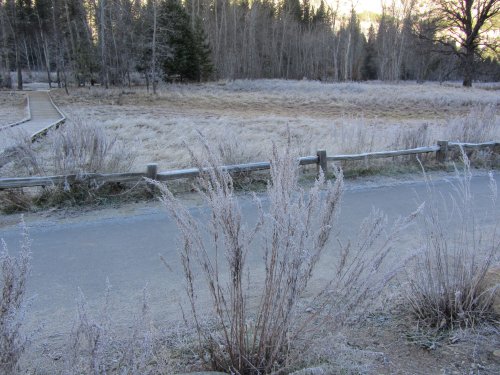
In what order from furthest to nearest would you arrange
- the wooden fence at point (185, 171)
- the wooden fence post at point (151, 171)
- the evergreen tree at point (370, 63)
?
the evergreen tree at point (370, 63) < the wooden fence post at point (151, 171) < the wooden fence at point (185, 171)

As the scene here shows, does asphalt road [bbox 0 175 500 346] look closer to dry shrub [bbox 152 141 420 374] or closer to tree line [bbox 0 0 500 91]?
dry shrub [bbox 152 141 420 374]

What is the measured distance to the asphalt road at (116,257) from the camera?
3760mm

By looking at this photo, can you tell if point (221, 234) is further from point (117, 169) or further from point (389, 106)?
point (389, 106)

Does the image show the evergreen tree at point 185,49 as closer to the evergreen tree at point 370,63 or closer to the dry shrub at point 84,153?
the evergreen tree at point 370,63

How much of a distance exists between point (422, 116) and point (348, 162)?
56.7 feet

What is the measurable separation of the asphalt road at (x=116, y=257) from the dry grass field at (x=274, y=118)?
1457mm

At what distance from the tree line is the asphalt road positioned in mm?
31129

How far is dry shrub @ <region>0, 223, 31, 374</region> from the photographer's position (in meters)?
1.89

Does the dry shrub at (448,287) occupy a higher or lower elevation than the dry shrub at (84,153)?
lower

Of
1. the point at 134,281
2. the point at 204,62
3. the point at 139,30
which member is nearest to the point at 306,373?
the point at 134,281

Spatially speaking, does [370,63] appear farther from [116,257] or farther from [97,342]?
[97,342]

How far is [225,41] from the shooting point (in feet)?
192

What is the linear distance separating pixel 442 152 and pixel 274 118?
11895mm

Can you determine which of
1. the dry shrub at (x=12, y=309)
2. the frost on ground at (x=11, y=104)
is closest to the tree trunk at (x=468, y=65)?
the frost on ground at (x=11, y=104)
